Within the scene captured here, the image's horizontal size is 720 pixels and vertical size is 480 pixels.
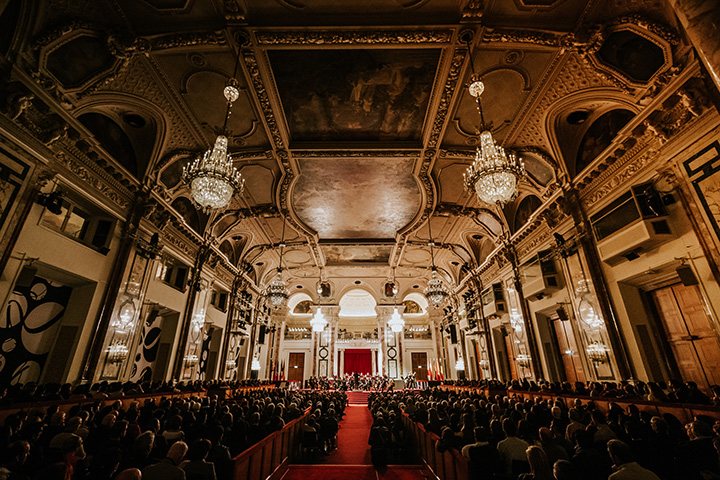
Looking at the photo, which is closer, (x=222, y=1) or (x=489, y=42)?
(x=222, y=1)

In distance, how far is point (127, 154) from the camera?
7484 millimetres

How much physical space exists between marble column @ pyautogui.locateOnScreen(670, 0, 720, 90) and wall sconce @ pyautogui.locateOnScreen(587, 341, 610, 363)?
6538 mm

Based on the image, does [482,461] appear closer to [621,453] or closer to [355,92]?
[621,453]

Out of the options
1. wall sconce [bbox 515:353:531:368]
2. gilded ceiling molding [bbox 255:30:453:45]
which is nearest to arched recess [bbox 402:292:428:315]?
wall sconce [bbox 515:353:531:368]

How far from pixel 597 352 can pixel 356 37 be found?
8.53m

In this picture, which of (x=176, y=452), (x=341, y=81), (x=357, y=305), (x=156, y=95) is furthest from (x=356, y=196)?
(x=357, y=305)

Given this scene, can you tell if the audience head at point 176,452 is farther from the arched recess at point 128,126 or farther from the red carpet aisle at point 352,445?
the arched recess at point 128,126

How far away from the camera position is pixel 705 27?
2.09 meters

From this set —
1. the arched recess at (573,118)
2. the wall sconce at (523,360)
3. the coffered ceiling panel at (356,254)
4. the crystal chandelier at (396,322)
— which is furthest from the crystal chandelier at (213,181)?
the crystal chandelier at (396,322)

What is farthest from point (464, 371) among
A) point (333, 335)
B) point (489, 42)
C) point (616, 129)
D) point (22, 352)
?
point (22, 352)

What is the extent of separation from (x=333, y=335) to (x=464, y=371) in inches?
338

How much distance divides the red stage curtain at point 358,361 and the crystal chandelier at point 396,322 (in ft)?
20.2

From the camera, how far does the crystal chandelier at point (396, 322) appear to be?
747 inches

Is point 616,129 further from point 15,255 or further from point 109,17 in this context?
point 15,255
